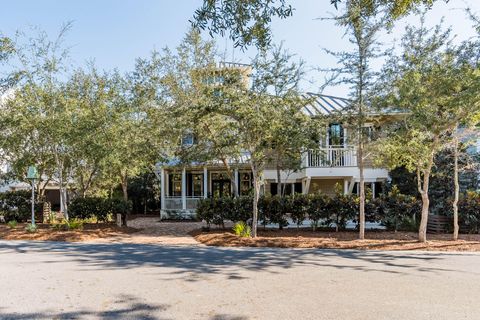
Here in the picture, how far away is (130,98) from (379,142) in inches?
432

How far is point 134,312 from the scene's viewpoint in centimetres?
483

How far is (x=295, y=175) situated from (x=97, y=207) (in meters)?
10.4

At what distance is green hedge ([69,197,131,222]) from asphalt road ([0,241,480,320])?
730cm

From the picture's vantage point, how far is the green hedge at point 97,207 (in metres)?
17.2

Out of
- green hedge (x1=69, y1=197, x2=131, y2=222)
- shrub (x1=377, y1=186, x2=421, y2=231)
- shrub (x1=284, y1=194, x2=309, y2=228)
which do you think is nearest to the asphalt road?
shrub (x1=377, y1=186, x2=421, y2=231)

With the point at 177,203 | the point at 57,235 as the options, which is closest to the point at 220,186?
the point at 177,203

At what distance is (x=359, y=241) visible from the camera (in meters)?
11.5

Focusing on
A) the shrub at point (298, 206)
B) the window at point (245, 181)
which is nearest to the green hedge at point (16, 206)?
the window at point (245, 181)

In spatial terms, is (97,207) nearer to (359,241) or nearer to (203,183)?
(203,183)

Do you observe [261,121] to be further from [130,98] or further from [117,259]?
[130,98]

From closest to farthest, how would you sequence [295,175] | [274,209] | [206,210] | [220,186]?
[274,209]
[206,210]
[295,175]
[220,186]

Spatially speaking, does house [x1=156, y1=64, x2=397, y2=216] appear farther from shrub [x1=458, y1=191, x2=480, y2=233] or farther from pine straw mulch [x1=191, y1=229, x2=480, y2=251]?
shrub [x1=458, y1=191, x2=480, y2=233]

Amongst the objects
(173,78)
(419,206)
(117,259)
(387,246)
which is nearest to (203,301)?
(117,259)

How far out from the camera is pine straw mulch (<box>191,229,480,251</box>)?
10.6 m
